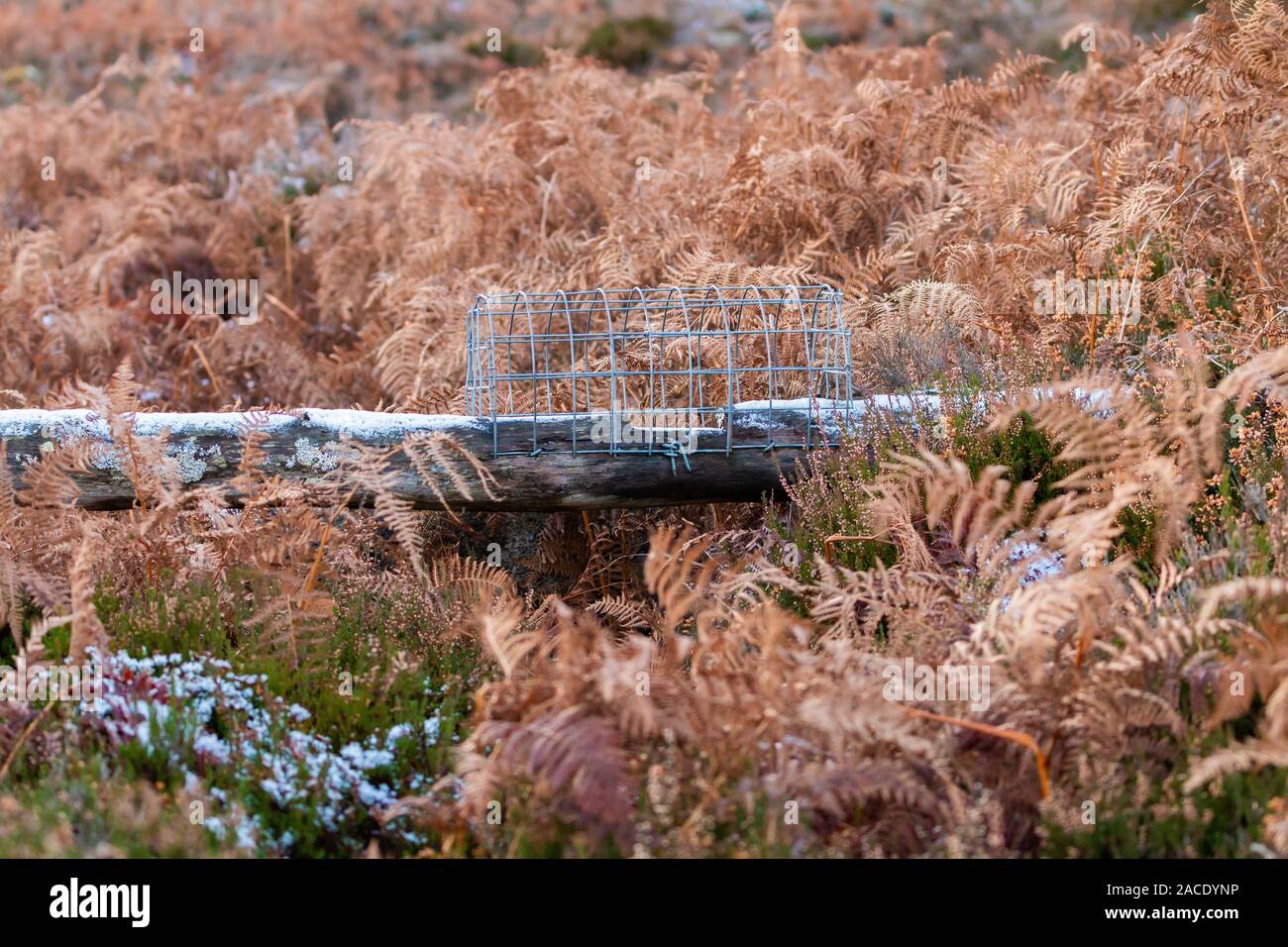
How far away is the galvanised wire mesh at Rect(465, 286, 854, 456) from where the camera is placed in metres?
4.89

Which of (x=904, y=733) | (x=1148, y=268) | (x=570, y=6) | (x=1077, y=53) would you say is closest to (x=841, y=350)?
(x=1148, y=268)

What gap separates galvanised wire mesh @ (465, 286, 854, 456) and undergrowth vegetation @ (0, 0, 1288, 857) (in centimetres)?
30

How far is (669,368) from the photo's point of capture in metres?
6.56

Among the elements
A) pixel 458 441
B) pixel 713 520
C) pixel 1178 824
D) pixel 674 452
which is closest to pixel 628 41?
pixel 713 520

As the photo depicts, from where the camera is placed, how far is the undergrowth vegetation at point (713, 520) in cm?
301

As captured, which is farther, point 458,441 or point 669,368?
point 669,368

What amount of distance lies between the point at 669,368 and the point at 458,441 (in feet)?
7.21

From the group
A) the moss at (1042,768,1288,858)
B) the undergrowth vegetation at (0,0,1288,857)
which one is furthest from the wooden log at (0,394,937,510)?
the moss at (1042,768,1288,858)

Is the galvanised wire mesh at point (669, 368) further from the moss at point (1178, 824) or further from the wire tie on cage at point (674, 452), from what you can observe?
the moss at point (1178, 824)

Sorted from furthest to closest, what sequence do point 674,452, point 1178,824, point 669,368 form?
point 669,368 < point 674,452 < point 1178,824

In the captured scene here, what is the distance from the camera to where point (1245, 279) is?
5.77 meters

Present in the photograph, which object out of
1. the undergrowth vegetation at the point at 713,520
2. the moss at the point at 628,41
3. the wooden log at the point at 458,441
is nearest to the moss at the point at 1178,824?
the undergrowth vegetation at the point at 713,520

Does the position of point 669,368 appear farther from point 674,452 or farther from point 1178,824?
point 1178,824
